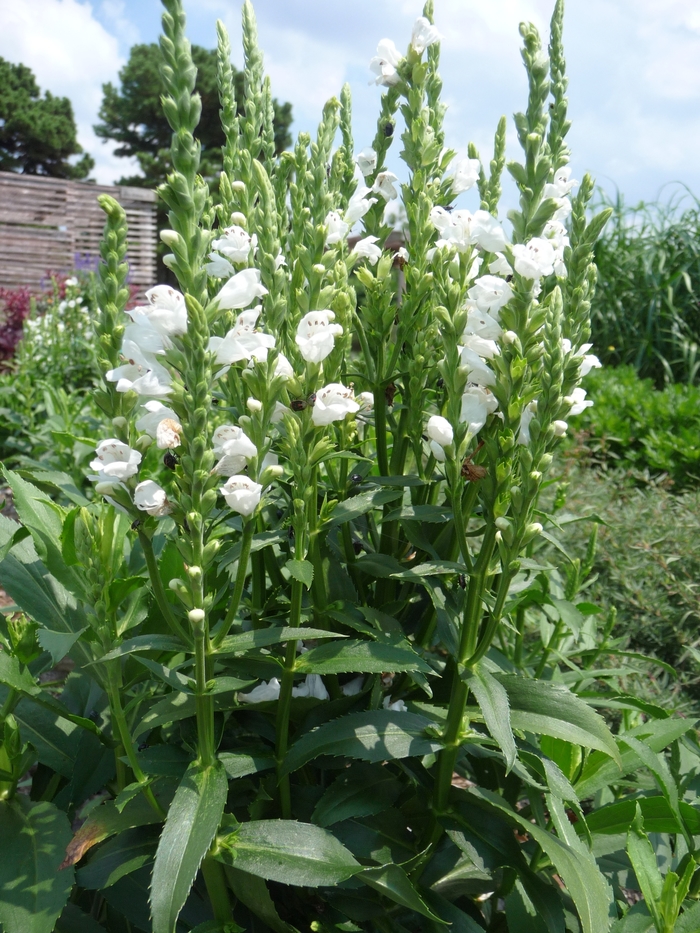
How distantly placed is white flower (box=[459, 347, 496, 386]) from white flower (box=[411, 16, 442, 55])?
31.3 inches

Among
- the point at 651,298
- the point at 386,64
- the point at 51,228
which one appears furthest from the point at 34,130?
the point at 386,64

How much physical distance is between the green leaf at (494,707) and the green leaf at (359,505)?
16.3 inches

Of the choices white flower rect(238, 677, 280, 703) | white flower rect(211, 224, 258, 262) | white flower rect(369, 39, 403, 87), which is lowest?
white flower rect(238, 677, 280, 703)

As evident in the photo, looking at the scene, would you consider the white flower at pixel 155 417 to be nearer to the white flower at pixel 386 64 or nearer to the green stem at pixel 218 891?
the green stem at pixel 218 891

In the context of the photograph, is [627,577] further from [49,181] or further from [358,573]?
[49,181]

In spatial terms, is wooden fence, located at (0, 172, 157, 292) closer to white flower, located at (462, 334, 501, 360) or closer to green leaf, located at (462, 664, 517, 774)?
white flower, located at (462, 334, 501, 360)

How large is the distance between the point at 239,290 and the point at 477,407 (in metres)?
0.55

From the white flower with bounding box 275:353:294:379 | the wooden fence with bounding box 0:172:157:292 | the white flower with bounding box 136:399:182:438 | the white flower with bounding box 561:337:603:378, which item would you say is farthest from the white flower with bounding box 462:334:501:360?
the wooden fence with bounding box 0:172:157:292

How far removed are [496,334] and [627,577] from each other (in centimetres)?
241

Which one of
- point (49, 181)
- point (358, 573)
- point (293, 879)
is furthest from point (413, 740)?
point (49, 181)

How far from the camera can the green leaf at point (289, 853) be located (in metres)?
1.31

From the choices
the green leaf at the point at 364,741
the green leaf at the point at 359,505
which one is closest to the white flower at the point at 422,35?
the green leaf at the point at 359,505

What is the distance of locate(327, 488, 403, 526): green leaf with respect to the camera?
5.32ft

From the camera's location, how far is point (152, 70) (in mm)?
32156
